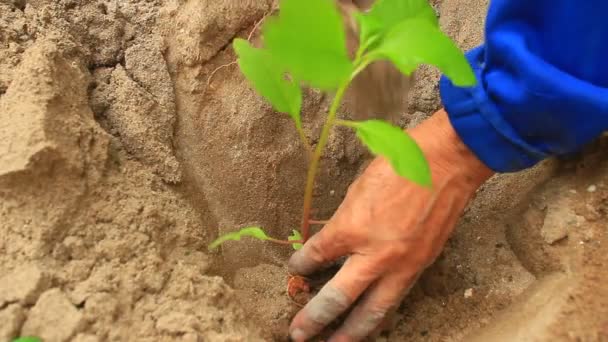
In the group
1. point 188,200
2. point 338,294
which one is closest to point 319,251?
point 338,294

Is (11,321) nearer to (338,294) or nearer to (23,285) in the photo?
Result: (23,285)

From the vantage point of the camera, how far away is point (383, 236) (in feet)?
3.24

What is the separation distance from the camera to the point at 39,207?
0.88 meters

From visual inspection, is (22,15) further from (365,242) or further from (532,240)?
(532,240)

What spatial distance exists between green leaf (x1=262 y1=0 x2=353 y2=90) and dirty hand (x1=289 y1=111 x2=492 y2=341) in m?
0.34

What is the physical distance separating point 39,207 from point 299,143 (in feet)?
1.94

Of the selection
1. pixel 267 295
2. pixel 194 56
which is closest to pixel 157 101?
pixel 194 56

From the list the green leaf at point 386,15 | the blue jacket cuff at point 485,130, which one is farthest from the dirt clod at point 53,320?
the blue jacket cuff at point 485,130

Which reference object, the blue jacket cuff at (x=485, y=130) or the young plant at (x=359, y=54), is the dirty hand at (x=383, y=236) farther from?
the young plant at (x=359, y=54)

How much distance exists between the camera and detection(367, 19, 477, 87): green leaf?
0.72m

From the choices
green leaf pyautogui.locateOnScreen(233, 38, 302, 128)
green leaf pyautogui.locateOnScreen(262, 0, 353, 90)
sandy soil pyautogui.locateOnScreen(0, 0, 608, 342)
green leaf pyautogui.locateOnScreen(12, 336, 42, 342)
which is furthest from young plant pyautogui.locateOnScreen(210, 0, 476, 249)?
green leaf pyautogui.locateOnScreen(12, 336, 42, 342)

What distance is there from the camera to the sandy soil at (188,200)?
85 centimetres

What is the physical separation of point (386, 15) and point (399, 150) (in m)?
0.27

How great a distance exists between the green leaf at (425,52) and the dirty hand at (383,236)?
0.31 meters
